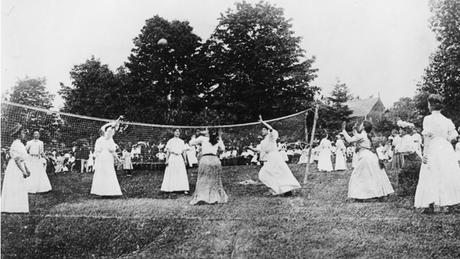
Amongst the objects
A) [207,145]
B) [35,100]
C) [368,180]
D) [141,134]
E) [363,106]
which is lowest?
[368,180]

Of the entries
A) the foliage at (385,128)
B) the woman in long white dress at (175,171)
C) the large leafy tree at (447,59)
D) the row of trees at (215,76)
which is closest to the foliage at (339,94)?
the foliage at (385,128)

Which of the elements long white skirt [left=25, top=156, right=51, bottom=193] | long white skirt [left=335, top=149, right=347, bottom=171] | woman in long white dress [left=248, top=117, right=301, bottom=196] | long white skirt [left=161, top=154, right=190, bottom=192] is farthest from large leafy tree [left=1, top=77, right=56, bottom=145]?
long white skirt [left=335, top=149, right=347, bottom=171]

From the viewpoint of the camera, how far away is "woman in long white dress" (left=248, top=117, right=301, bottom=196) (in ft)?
34.4

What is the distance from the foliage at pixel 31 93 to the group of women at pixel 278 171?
1464cm

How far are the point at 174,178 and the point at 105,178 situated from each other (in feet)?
6.80

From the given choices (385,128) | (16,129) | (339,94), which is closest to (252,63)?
(16,129)

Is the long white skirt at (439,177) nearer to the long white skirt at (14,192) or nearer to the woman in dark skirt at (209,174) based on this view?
the woman in dark skirt at (209,174)

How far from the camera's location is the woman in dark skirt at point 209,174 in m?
9.75

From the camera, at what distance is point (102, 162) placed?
11.1m

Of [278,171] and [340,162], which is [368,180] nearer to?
[278,171]

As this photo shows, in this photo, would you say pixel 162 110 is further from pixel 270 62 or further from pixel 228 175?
pixel 228 175

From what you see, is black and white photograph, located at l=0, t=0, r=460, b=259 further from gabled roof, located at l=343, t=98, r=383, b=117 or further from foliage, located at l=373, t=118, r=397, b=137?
gabled roof, located at l=343, t=98, r=383, b=117

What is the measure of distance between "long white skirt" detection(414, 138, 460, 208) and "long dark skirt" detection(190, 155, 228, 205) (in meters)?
4.59

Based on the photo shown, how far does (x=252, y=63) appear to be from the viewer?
75.4 feet
